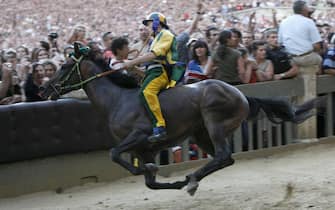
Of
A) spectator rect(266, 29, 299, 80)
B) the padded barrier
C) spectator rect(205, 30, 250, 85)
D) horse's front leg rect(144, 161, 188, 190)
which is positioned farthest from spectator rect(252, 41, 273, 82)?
horse's front leg rect(144, 161, 188, 190)

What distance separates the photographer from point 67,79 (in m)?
7.91

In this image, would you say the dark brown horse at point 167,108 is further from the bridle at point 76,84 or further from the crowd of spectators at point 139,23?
the crowd of spectators at point 139,23

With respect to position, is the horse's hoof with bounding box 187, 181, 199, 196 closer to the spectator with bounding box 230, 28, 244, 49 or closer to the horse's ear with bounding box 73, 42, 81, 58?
the horse's ear with bounding box 73, 42, 81, 58

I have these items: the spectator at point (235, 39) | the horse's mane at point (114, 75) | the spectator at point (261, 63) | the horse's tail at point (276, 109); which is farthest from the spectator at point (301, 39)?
the horse's mane at point (114, 75)

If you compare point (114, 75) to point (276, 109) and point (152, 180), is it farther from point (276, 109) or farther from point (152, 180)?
point (276, 109)

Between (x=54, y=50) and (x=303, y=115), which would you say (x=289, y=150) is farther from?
(x=54, y=50)

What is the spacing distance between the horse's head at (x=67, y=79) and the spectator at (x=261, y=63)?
3.58m

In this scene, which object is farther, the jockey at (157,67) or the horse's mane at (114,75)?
the horse's mane at (114,75)

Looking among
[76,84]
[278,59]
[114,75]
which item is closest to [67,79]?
[76,84]

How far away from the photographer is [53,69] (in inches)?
372

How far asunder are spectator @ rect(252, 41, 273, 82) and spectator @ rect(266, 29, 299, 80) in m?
0.11

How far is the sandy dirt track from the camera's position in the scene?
7934mm

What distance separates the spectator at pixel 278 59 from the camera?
11180mm

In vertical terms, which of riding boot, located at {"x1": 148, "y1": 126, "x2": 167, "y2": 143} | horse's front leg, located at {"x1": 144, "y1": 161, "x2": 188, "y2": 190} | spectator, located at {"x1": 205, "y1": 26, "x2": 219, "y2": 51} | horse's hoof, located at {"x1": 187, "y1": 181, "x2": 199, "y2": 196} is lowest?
horse's hoof, located at {"x1": 187, "y1": 181, "x2": 199, "y2": 196}
